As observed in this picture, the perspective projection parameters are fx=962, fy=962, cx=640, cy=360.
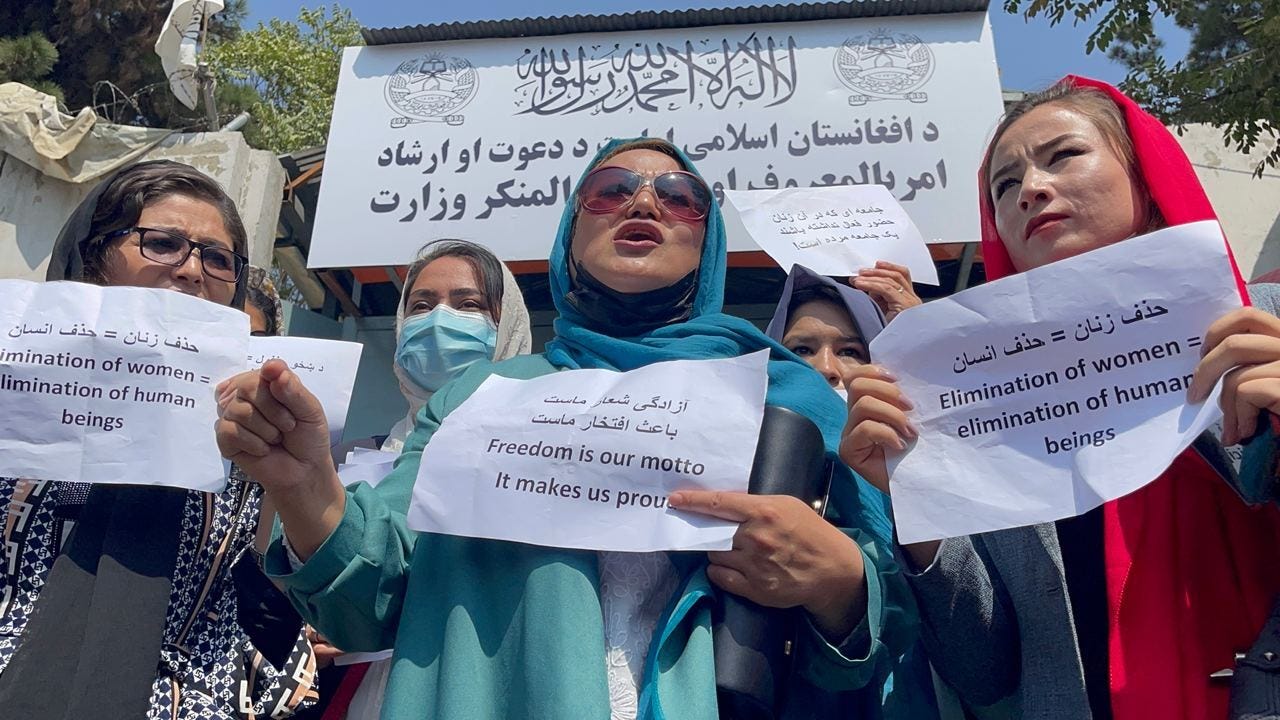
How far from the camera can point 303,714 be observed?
1.79m

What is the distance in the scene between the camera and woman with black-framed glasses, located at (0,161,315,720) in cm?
140

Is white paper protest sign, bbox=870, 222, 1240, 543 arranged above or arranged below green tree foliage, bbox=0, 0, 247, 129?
below

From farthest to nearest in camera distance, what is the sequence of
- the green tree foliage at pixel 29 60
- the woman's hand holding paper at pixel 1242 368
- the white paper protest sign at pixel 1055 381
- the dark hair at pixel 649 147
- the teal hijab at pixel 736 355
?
the green tree foliage at pixel 29 60 < the dark hair at pixel 649 147 < the teal hijab at pixel 736 355 < the white paper protest sign at pixel 1055 381 < the woman's hand holding paper at pixel 1242 368

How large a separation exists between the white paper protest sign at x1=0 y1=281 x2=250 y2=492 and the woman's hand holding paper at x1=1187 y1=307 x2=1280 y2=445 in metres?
1.33

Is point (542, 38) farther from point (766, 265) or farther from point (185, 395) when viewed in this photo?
point (185, 395)

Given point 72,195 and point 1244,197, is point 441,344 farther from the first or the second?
point 1244,197

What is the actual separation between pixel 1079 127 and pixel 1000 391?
18.4 inches

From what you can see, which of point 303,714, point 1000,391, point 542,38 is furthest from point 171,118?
point 1000,391

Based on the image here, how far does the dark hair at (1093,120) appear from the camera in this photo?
1.37 m

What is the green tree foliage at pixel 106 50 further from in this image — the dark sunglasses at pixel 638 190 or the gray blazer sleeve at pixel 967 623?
the gray blazer sleeve at pixel 967 623

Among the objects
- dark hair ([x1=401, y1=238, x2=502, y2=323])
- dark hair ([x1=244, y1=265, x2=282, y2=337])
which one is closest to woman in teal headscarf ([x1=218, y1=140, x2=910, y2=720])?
dark hair ([x1=401, y1=238, x2=502, y2=323])

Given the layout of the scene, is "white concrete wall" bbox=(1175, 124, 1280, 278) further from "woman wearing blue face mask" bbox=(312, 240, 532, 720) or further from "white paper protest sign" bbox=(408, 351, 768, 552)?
"white paper protest sign" bbox=(408, 351, 768, 552)

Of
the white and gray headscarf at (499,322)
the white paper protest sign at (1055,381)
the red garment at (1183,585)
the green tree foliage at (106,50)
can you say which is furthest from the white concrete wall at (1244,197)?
the green tree foliage at (106,50)

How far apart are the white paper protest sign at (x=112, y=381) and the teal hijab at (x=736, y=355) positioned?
537mm
